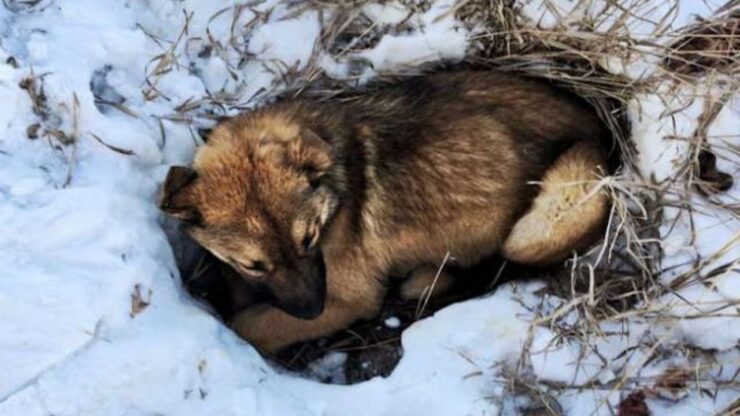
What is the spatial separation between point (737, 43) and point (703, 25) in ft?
0.51

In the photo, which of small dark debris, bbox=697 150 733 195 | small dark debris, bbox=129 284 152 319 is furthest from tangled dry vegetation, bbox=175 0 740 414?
small dark debris, bbox=129 284 152 319

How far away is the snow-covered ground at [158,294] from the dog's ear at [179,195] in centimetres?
20

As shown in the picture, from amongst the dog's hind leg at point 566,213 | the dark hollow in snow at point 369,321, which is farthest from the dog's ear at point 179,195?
the dog's hind leg at point 566,213

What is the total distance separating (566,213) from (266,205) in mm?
1291

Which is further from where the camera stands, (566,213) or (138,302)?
(566,213)

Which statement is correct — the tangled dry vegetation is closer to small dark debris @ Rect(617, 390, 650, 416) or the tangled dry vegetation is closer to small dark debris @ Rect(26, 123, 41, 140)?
small dark debris @ Rect(617, 390, 650, 416)

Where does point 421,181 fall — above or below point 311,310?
above

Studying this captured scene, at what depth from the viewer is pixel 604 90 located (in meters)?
4.18

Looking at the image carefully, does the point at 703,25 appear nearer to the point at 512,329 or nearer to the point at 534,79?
the point at 534,79

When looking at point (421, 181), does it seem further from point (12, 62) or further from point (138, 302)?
point (12, 62)

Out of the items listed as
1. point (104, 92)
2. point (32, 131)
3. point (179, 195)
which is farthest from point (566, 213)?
point (32, 131)

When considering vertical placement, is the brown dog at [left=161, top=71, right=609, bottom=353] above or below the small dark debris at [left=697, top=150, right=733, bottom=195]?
below

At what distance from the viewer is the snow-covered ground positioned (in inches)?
135

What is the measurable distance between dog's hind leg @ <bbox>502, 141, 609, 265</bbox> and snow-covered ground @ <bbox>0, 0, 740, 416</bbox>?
205 mm
